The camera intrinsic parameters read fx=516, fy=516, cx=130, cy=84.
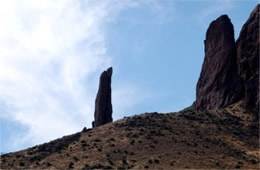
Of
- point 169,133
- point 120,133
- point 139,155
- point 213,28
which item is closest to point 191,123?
point 169,133

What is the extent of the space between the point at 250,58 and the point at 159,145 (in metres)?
24.4

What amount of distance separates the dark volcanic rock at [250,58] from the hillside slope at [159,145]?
7.74 ft

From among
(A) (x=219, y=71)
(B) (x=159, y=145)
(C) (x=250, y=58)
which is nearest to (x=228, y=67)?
(A) (x=219, y=71)

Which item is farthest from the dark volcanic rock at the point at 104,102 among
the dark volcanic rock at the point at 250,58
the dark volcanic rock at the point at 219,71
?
the dark volcanic rock at the point at 250,58

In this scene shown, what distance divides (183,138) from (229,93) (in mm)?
18357

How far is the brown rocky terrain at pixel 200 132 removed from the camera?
181ft

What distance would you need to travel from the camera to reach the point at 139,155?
56.1 m

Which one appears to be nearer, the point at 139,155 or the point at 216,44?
the point at 139,155

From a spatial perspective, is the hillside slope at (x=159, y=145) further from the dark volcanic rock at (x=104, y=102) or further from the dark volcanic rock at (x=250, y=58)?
the dark volcanic rock at (x=104, y=102)

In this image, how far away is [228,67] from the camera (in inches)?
3130

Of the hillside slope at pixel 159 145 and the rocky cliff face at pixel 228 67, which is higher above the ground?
the rocky cliff face at pixel 228 67

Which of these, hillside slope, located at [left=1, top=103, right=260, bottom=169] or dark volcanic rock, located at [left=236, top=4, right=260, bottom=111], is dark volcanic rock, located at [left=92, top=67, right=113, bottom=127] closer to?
hillside slope, located at [left=1, top=103, right=260, bottom=169]

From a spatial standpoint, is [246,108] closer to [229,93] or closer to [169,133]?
[229,93]

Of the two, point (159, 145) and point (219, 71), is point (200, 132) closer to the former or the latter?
point (159, 145)
